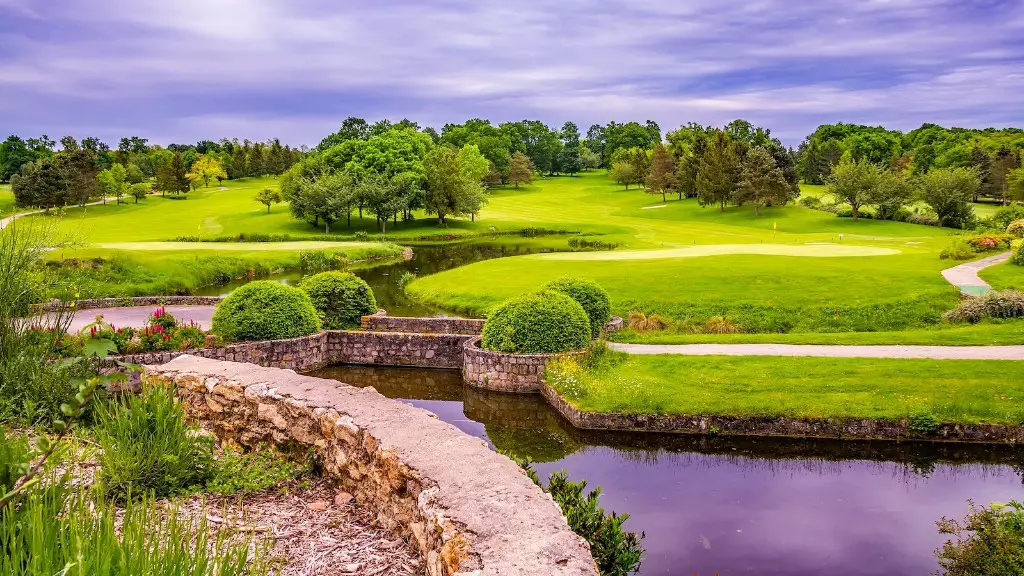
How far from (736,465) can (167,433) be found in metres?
9.31

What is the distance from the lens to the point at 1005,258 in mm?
31844

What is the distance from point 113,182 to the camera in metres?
80.1

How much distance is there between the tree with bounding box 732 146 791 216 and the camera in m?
68.6

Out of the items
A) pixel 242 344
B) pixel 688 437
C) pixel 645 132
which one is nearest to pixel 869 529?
pixel 688 437

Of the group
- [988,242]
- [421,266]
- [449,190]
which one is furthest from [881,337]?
[449,190]

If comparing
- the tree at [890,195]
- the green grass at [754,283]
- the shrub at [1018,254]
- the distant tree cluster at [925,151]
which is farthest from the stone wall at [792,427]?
the distant tree cluster at [925,151]

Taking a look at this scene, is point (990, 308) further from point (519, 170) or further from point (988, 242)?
point (519, 170)

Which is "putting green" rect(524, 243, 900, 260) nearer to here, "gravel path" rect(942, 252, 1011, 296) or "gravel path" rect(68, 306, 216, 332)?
"gravel path" rect(942, 252, 1011, 296)

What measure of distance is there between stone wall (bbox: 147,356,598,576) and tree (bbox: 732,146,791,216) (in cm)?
6510

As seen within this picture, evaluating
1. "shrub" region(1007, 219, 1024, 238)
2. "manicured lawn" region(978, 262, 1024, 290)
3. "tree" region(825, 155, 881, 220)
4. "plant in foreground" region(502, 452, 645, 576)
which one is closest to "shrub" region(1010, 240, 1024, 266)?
Answer: "manicured lawn" region(978, 262, 1024, 290)

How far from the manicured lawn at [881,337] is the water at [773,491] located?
588 cm

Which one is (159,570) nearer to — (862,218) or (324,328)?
(324,328)

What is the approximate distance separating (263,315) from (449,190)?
49.0 meters

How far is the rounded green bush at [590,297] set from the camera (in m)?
20.0
